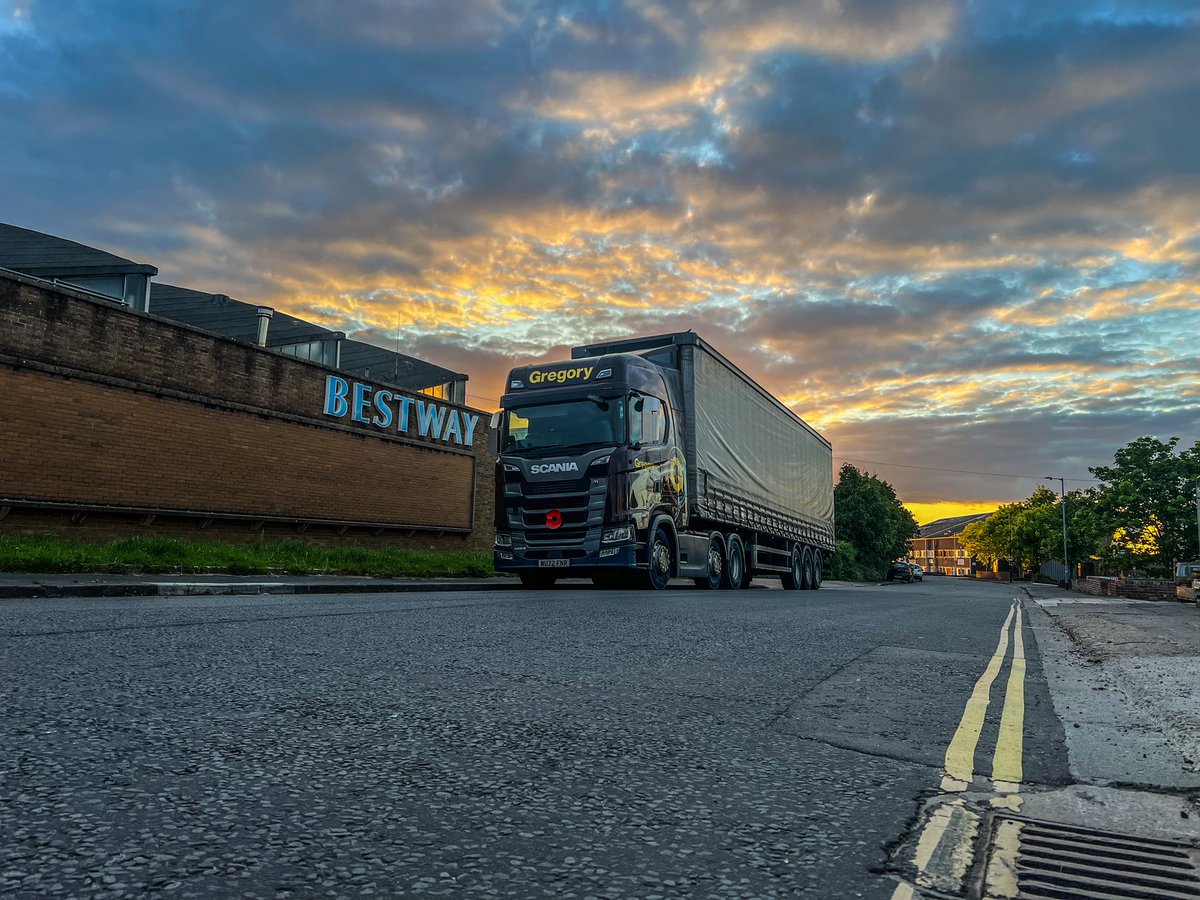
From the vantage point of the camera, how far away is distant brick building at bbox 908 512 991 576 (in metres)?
168

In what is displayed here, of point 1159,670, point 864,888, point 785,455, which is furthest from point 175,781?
point 785,455

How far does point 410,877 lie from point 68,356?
15.9 metres

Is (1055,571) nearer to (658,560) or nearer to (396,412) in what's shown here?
(396,412)

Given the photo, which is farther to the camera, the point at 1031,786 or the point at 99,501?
the point at 99,501

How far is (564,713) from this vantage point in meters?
3.77

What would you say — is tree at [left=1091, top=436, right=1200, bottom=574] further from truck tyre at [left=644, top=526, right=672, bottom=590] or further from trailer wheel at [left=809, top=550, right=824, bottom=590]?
truck tyre at [left=644, top=526, right=672, bottom=590]

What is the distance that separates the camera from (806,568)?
24.5 meters

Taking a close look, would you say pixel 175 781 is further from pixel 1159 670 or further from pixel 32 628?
pixel 1159 670

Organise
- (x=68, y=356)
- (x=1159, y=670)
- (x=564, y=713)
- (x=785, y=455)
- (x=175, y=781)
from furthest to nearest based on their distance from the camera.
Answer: (x=785, y=455)
(x=68, y=356)
(x=1159, y=670)
(x=564, y=713)
(x=175, y=781)

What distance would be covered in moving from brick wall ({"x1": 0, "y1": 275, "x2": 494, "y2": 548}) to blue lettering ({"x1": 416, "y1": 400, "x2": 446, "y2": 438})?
633mm

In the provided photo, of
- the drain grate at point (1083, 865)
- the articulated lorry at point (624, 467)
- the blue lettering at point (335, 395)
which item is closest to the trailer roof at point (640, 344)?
the articulated lorry at point (624, 467)

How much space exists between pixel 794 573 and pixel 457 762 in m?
20.9

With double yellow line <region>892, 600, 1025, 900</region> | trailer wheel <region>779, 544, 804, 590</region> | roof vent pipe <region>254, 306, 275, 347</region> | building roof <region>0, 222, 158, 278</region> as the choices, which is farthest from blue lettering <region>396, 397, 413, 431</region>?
double yellow line <region>892, 600, 1025, 900</region>

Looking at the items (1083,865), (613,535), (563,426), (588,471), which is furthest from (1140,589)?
(1083,865)
